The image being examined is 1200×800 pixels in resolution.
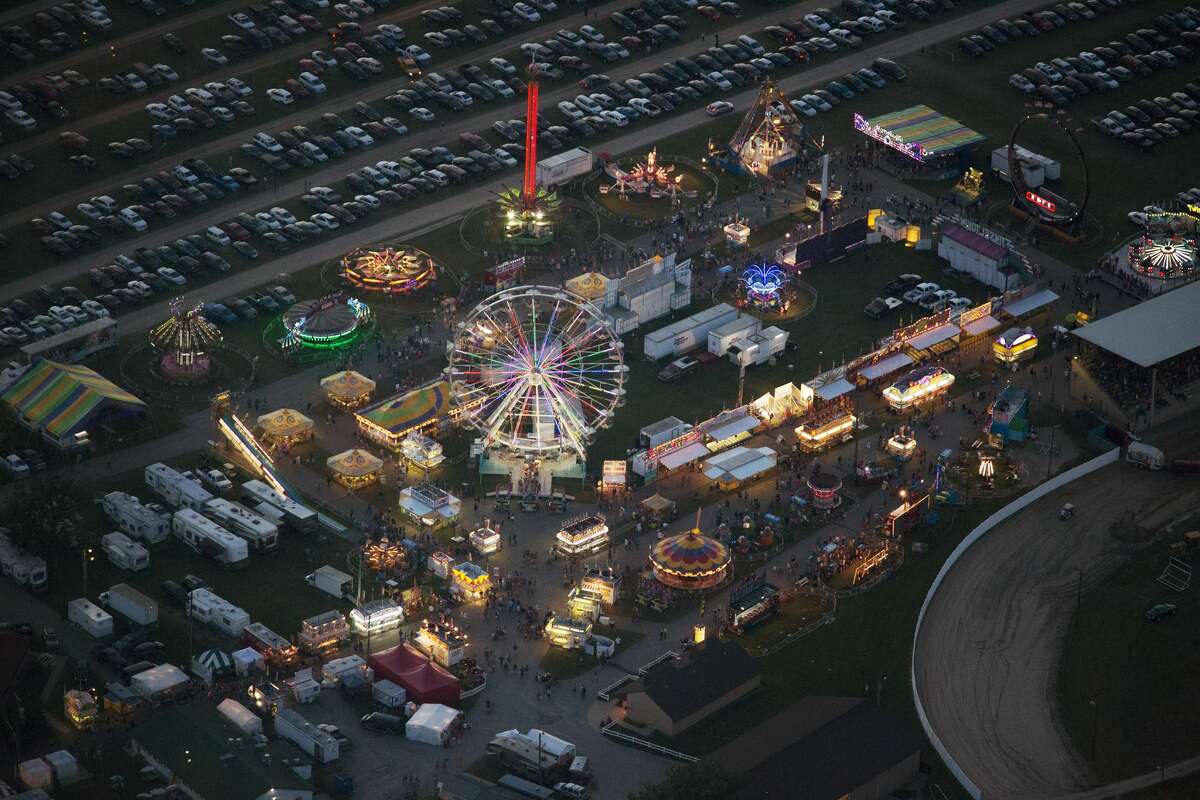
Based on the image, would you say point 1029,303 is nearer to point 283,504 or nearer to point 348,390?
point 348,390

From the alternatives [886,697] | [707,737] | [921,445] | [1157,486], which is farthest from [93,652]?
[1157,486]

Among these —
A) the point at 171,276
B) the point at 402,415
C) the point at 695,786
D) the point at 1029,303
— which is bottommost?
the point at 1029,303

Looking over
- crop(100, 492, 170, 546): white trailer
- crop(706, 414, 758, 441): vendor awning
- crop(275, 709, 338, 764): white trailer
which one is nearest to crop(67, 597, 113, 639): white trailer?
crop(100, 492, 170, 546): white trailer

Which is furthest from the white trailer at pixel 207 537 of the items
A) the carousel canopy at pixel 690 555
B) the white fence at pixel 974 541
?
the white fence at pixel 974 541

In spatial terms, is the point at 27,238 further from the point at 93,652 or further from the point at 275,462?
the point at 93,652

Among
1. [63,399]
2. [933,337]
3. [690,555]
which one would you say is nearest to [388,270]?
[63,399]

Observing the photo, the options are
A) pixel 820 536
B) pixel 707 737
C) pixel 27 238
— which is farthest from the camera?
pixel 27 238

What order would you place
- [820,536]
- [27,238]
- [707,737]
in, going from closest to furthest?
[707,737], [820,536], [27,238]
